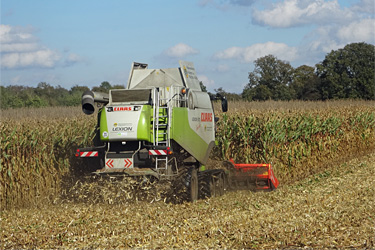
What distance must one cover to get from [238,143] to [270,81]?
54.0m

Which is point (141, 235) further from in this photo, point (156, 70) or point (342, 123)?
point (342, 123)

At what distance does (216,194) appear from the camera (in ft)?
40.1

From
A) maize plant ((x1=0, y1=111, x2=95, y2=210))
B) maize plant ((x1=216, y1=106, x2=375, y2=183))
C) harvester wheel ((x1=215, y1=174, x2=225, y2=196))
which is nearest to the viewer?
maize plant ((x1=0, y1=111, x2=95, y2=210))

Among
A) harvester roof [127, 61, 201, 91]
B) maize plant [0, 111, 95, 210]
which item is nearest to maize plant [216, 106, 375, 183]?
harvester roof [127, 61, 201, 91]

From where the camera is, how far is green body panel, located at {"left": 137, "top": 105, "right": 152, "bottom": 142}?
10266 millimetres

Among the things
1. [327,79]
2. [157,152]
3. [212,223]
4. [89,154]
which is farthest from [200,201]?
[327,79]

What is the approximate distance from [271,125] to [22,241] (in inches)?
369

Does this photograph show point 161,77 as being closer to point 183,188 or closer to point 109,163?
point 109,163

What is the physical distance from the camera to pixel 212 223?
818 cm

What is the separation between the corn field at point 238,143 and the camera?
38.1 ft

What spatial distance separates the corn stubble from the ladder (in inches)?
21.7

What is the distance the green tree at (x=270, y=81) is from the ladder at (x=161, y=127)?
165 feet

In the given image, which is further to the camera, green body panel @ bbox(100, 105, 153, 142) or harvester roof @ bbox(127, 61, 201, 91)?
harvester roof @ bbox(127, 61, 201, 91)

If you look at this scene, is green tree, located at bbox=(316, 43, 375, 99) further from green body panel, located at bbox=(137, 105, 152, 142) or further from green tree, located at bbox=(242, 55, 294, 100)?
green body panel, located at bbox=(137, 105, 152, 142)
